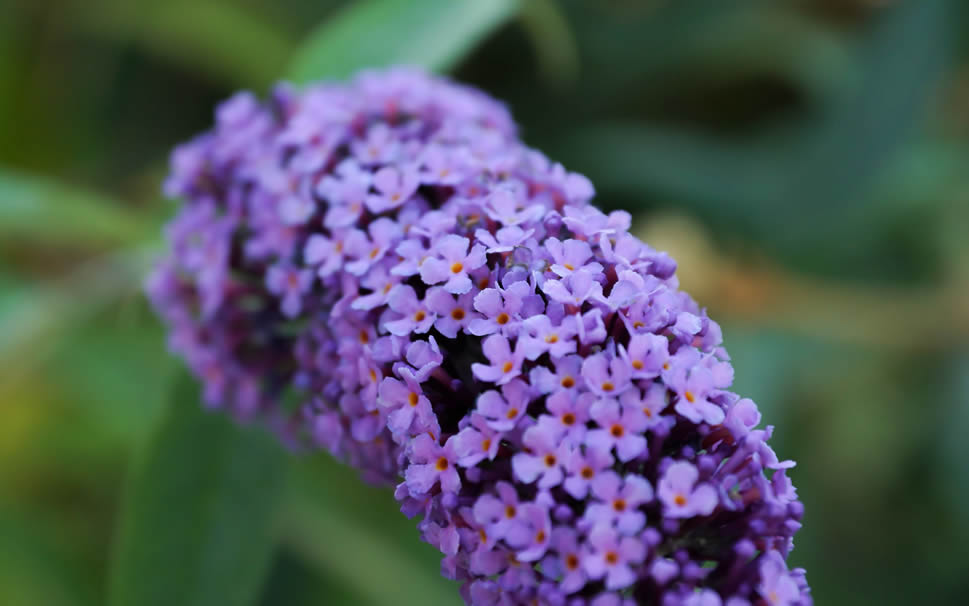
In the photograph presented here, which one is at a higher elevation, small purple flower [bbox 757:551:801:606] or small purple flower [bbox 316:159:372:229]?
small purple flower [bbox 316:159:372:229]

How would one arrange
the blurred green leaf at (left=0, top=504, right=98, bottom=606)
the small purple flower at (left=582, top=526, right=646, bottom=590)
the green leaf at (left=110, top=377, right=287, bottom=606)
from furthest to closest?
1. the blurred green leaf at (left=0, top=504, right=98, bottom=606)
2. the green leaf at (left=110, top=377, right=287, bottom=606)
3. the small purple flower at (left=582, top=526, right=646, bottom=590)

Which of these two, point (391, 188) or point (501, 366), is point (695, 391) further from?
point (391, 188)

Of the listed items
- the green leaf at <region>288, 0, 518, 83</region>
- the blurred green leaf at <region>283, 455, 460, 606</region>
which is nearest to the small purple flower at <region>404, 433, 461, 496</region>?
the green leaf at <region>288, 0, 518, 83</region>

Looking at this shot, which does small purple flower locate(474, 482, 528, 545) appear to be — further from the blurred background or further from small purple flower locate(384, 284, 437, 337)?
the blurred background

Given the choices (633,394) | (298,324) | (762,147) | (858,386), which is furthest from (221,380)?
(858,386)

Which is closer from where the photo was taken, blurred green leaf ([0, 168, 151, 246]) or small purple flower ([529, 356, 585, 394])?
small purple flower ([529, 356, 585, 394])

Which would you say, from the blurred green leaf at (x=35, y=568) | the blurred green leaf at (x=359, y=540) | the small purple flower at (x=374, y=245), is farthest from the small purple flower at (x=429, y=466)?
the blurred green leaf at (x=35, y=568)

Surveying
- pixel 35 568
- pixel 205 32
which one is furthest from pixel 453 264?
pixel 205 32

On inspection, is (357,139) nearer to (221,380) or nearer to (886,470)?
(221,380)
